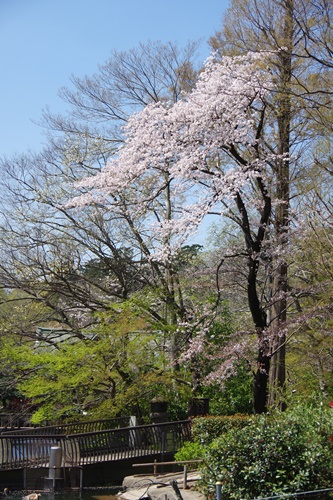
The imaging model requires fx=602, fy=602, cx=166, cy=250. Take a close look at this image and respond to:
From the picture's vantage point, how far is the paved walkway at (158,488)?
35.0 ft

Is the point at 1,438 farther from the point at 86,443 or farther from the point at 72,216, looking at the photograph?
the point at 72,216

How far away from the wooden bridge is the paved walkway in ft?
8.51

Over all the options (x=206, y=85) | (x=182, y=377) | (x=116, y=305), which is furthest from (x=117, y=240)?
(x=206, y=85)

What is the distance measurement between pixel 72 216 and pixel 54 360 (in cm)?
597

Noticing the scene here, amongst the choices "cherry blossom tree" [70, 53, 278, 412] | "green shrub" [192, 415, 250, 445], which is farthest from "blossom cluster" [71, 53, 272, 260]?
"green shrub" [192, 415, 250, 445]

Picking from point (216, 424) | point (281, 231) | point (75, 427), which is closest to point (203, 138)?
point (281, 231)

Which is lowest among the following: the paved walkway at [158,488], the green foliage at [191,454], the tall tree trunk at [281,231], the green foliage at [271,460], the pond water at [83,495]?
the pond water at [83,495]

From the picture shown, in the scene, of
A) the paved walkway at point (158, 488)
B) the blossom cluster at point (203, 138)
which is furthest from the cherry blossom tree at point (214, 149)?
the paved walkway at point (158, 488)

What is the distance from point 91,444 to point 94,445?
0.39 feet

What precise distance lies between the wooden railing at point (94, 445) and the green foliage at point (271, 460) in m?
7.25

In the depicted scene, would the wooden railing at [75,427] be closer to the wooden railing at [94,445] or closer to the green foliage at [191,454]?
the wooden railing at [94,445]

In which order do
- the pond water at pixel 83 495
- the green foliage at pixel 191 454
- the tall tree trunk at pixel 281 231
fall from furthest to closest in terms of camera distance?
the tall tree trunk at pixel 281 231 < the pond water at pixel 83 495 < the green foliage at pixel 191 454

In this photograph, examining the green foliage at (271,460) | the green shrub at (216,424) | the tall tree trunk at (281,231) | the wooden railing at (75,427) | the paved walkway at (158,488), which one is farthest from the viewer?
the wooden railing at (75,427)

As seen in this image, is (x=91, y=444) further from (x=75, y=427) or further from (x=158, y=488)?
(x=158, y=488)
